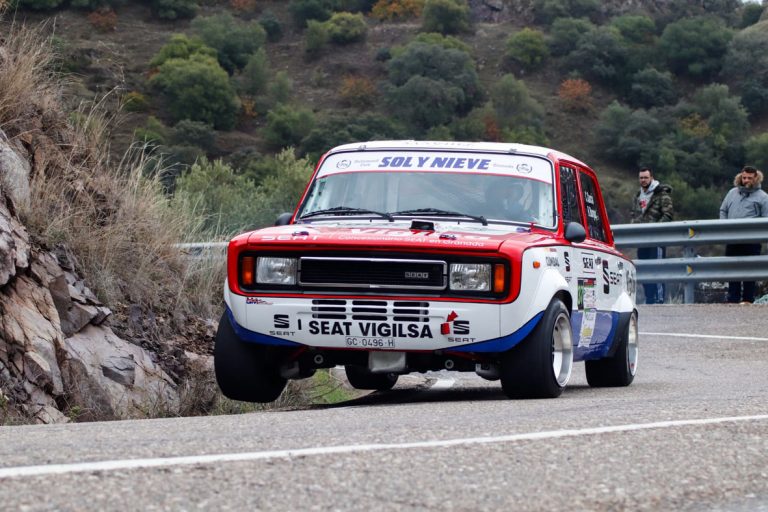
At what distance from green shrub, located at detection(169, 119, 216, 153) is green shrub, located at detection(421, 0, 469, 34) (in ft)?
120

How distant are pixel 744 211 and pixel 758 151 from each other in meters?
93.8

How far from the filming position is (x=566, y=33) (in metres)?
135

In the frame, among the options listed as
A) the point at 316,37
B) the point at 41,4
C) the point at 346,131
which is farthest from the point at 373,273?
the point at 316,37

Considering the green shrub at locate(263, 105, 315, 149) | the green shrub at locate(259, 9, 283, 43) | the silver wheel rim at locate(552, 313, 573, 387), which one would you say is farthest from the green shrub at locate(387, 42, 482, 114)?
the silver wheel rim at locate(552, 313, 573, 387)

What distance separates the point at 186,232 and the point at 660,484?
871 centimetres

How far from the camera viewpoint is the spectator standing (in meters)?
Answer: 20.0

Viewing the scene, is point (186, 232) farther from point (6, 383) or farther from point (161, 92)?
point (161, 92)

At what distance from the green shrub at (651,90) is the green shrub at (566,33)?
706 centimetres

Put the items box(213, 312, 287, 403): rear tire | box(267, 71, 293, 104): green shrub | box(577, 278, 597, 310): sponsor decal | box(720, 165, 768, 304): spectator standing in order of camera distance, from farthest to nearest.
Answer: box(267, 71, 293, 104): green shrub
box(720, 165, 768, 304): spectator standing
box(577, 278, 597, 310): sponsor decal
box(213, 312, 287, 403): rear tire

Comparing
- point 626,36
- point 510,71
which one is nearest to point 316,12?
point 510,71

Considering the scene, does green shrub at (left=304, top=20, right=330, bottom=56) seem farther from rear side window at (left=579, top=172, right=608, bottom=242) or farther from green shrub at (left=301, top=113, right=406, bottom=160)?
rear side window at (left=579, top=172, right=608, bottom=242)

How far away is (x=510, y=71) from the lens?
13350cm

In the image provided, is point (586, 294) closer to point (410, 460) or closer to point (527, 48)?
point (410, 460)

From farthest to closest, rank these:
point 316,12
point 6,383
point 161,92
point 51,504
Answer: point 316,12
point 161,92
point 6,383
point 51,504
